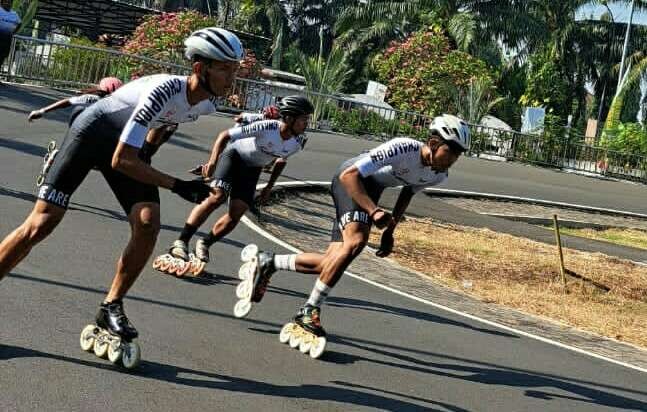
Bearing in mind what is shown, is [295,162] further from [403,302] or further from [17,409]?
[17,409]

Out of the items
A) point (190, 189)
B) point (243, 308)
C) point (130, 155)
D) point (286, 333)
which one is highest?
point (130, 155)

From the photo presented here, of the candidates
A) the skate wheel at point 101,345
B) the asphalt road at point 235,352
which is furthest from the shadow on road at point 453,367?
the skate wheel at point 101,345

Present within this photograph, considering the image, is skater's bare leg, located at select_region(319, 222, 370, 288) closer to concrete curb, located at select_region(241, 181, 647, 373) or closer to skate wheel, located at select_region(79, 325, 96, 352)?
skate wheel, located at select_region(79, 325, 96, 352)

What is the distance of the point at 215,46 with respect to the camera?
254 inches

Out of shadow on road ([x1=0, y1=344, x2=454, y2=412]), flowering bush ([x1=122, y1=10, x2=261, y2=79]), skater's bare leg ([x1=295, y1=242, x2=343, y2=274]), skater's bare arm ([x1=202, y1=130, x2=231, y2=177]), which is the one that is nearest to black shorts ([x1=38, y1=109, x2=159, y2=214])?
shadow on road ([x1=0, y1=344, x2=454, y2=412])

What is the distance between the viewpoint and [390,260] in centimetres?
1488

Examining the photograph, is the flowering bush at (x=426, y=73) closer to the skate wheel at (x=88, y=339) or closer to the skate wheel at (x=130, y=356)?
the skate wheel at (x=88, y=339)

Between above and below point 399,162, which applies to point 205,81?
above

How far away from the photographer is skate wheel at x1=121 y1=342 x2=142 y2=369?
646 centimetres

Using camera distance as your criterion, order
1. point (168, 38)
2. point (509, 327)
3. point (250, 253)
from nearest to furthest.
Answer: point (250, 253) < point (509, 327) < point (168, 38)

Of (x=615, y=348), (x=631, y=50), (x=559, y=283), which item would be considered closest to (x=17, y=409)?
(x=615, y=348)

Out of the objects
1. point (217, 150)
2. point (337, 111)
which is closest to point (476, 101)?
point (337, 111)

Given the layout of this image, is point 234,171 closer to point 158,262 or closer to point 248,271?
point 158,262

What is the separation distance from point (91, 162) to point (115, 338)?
1.04 meters
